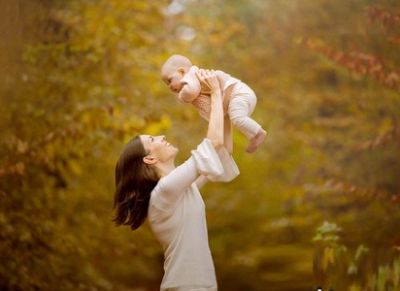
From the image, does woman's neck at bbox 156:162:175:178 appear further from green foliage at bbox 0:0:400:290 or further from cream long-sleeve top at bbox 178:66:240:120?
green foliage at bbox 0:0:400:290

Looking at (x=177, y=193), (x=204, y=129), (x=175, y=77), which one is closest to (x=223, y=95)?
(x=175, y=77)

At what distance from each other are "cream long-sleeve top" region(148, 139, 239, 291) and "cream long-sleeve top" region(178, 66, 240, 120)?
0.21 metres

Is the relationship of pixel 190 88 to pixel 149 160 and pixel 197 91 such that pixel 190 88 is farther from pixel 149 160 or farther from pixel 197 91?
pixel 149 160

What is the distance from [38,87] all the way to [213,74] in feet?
7.79

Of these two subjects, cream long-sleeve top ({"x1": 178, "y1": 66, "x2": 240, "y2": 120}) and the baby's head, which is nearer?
cream long-sleeve top ({"x1": 178, "y1": 66, "x2": 240, "y2": 120})

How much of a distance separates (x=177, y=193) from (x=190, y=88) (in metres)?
0.41

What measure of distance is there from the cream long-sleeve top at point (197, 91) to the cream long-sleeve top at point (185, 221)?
0.67 ft

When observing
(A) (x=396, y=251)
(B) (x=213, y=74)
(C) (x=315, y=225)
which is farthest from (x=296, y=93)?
(B) (x=213, y=74)

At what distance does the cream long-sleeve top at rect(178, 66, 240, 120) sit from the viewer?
246 cm

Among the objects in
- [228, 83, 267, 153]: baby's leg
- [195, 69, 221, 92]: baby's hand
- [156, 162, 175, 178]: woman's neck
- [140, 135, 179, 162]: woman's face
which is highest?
[195, 69, 221, 92]: baby's hand

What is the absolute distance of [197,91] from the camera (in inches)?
97.0

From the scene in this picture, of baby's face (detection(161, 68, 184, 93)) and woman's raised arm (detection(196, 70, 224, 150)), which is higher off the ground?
baby's face (detection(161, 68, 184, 93))

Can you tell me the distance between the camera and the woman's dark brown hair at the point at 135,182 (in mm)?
2504

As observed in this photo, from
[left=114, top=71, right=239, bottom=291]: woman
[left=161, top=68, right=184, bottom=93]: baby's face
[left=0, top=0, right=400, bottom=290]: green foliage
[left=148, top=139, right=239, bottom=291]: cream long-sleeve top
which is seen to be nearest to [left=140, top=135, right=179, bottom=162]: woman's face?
[left=114, top=71, right=239, bottom=291]: woman
